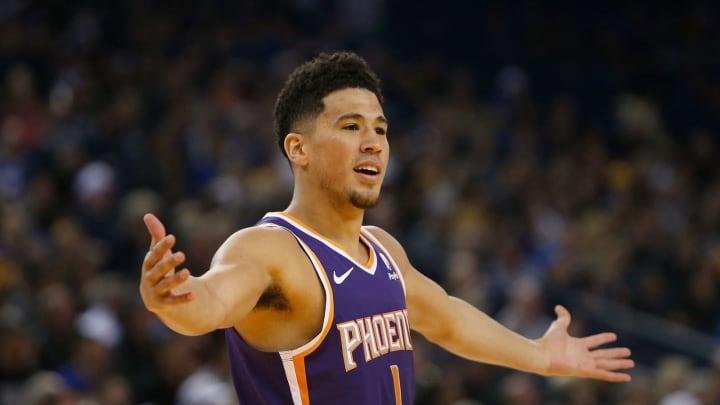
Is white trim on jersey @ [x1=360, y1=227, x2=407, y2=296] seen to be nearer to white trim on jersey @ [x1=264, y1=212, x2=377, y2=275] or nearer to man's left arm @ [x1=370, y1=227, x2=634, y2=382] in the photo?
man's left arm @ [x1=370, y1=227, x2=634, y2=382]

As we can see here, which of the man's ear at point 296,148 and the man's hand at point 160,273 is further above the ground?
the man's ear at point 296,148

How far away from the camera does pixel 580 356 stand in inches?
187

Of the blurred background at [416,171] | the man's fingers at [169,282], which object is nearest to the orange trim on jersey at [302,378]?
the man's fingers at [169,282]

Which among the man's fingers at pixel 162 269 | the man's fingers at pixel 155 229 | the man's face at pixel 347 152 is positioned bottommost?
the man's fingers at pixel 162 269

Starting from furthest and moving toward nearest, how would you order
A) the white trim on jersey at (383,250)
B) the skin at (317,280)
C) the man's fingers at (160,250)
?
the white trim on jersey at (383,250)
the skin at (317,280)
the man's fingers at (160,250)

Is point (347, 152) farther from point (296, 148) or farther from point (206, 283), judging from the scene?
point (206, 283)

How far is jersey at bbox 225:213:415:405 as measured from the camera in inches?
149

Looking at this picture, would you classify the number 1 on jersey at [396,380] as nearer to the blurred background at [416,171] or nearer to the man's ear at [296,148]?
the man's ear at [296,148]

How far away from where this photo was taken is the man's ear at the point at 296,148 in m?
4.13

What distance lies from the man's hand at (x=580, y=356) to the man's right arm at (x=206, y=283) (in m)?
1.59

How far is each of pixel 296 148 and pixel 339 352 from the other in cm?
82

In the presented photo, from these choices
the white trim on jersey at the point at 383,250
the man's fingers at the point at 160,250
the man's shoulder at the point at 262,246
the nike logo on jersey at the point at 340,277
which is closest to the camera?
the man's fingers at the point at 160,250

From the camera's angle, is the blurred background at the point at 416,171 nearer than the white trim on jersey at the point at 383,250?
No

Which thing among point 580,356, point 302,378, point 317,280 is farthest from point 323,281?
A: point 580,356
